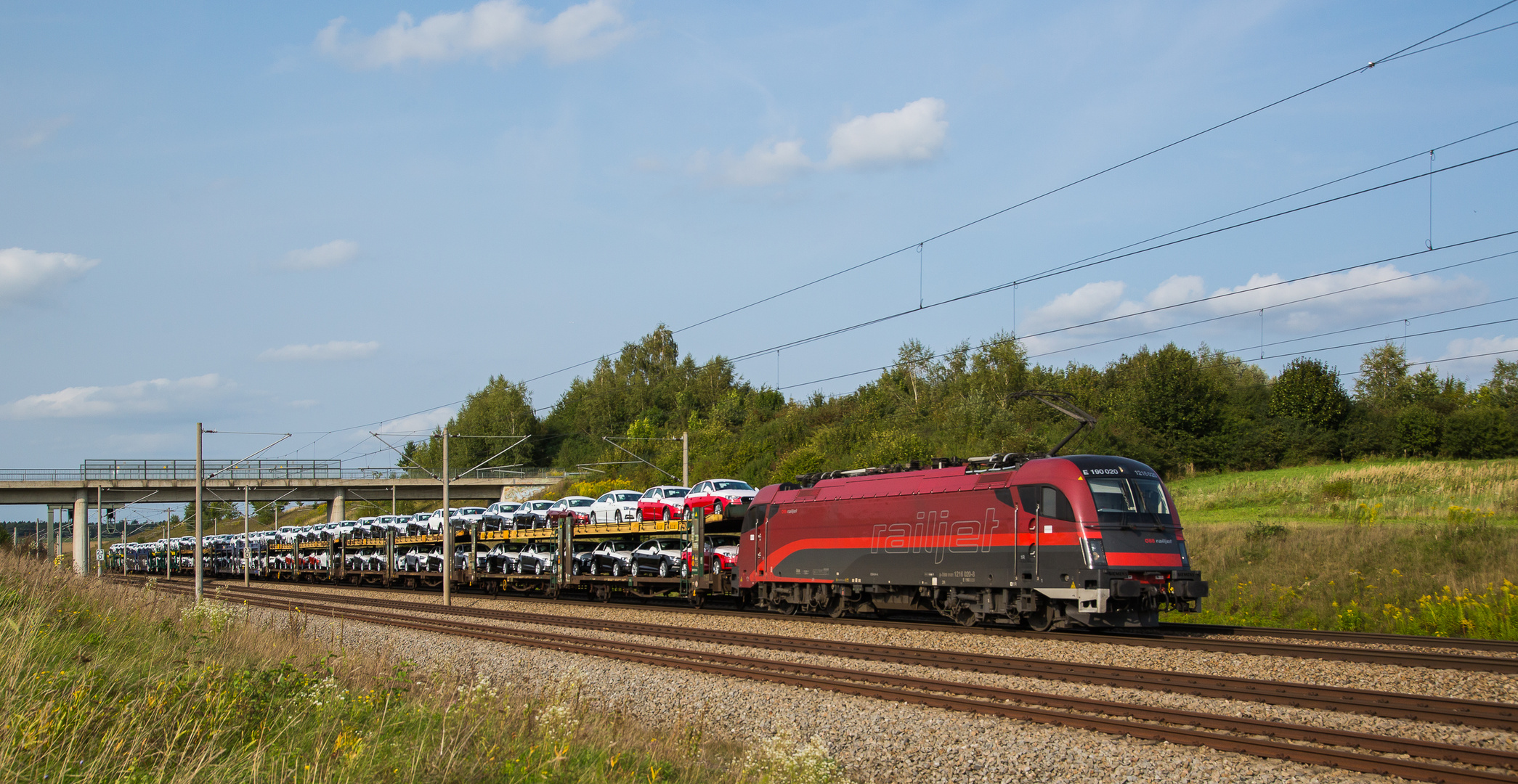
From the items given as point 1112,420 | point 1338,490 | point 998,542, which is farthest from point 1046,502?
point 1112,420

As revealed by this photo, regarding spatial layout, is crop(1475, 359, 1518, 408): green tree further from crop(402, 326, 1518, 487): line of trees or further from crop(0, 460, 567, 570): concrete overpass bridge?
crop(0, 460, 567, 570): concrete overpass bridge

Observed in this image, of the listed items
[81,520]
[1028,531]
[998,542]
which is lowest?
[81,520]

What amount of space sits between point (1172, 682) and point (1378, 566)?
12.8 m

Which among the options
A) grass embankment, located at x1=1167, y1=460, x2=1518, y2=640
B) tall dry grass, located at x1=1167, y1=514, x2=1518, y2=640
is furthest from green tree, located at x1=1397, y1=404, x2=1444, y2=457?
tall dry grass, located at x1=1167, y1=514, x2=1518, y2=640

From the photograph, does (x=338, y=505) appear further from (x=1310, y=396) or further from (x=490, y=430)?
(x=1310, y=396)

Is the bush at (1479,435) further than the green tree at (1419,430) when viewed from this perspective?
No

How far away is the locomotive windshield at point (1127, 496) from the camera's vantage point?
1833 cm

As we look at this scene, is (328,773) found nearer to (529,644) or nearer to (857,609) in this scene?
(529,644)

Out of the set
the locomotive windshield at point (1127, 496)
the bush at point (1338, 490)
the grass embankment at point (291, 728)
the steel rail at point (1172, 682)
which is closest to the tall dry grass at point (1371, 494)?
the bush at point (1338, 490)

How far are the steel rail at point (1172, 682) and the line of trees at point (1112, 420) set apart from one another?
2753cm

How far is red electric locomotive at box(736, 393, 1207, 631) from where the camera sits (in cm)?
1808

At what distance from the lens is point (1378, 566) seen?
22.5 m

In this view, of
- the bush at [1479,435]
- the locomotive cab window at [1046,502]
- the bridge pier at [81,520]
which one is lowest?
the bridge pier at [81,520]

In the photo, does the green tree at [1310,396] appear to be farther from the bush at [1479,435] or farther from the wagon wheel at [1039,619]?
the wagon wheel at [1039,619]
